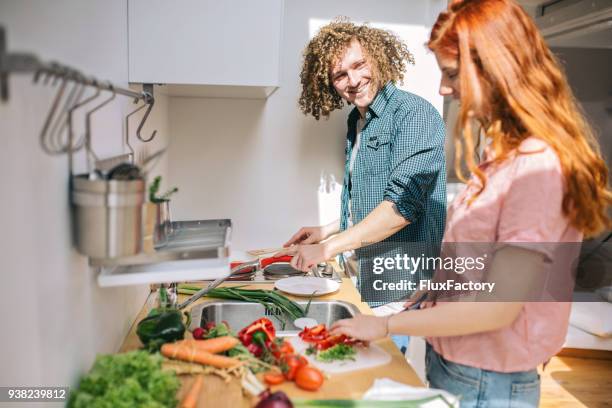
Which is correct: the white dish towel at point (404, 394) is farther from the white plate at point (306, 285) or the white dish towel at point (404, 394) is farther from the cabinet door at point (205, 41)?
the cabinet door at point (205, 41)

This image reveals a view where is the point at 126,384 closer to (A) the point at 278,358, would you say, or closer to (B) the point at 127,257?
(B) the point at 127,257

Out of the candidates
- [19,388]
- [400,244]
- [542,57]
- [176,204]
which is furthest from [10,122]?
[176,204]

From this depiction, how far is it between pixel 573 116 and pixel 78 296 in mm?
1006

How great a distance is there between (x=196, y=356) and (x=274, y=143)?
57.9 inches

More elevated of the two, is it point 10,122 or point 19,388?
point 10,122

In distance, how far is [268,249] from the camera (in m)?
2.41

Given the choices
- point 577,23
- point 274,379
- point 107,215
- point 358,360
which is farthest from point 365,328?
point 577,23

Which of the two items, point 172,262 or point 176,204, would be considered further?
point 176,204

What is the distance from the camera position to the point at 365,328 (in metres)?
1.11

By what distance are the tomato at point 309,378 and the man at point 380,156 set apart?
0.58 meters

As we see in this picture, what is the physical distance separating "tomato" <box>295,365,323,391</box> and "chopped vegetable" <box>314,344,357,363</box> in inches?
4.2

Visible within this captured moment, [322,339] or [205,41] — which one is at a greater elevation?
[205,41]

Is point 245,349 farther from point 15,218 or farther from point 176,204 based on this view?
point 176,204

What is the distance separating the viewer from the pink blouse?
905 millimetres
